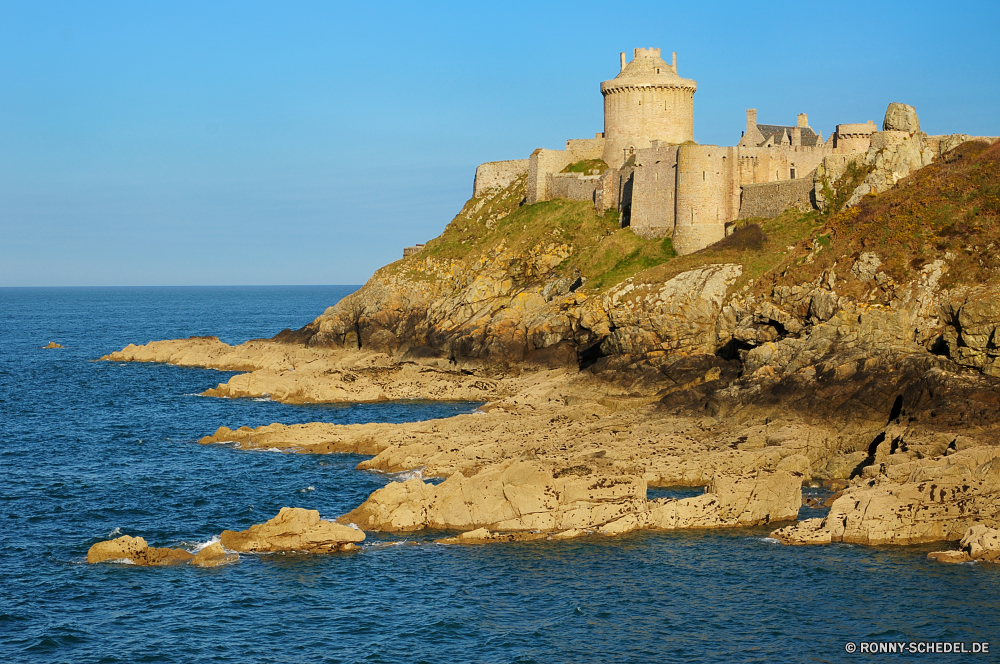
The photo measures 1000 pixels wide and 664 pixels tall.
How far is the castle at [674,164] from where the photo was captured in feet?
217

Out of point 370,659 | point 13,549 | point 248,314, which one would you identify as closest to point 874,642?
point 370,659

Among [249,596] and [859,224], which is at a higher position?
[859,224]

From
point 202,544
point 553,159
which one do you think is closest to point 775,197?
point 553,159

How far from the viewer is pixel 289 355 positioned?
79188mm

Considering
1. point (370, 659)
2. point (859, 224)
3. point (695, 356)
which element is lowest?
point (370, 659)

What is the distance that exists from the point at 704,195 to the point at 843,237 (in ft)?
43.7

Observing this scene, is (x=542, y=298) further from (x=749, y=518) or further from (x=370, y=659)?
(x=370, y=659)

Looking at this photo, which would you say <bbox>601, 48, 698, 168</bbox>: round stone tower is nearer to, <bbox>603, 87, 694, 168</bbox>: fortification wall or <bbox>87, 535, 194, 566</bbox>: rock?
<bbox>603, 87, 694, 168</bbox>: fortification wall

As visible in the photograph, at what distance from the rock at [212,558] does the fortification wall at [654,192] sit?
43.6 meters

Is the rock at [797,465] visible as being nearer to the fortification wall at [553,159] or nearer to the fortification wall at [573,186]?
the fortification wall at [573,186]

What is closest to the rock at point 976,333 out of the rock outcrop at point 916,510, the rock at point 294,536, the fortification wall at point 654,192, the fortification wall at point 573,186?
the rock outcrop at point 916,510

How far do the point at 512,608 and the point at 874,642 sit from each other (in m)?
9.78

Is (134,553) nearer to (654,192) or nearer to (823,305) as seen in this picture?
(823,305)

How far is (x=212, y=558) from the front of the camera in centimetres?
3300
